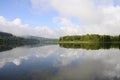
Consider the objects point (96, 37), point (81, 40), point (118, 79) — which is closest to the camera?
point (118, 79)

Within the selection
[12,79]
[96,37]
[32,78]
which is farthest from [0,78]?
[96,37]

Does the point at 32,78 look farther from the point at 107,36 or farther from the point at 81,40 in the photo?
the point at 81,40

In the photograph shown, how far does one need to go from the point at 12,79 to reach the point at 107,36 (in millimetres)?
138489

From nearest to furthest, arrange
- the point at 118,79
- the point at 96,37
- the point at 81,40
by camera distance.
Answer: the point at 118,79 → the point at 96,37 → the point at 81,40

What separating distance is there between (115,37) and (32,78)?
5512 inches

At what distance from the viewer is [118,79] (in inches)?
830

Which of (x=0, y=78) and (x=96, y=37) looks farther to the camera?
(x=96, y=37)

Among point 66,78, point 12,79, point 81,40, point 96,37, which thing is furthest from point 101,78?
point 81,40

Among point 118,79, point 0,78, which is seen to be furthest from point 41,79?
point 118,79

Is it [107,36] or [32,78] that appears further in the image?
[107,36]

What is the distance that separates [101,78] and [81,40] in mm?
151576

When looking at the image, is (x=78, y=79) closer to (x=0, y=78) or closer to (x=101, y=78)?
(x=101, y=78)

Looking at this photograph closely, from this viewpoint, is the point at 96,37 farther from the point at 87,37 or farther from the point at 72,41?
the point at 72,41

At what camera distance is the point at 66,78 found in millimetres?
21938
